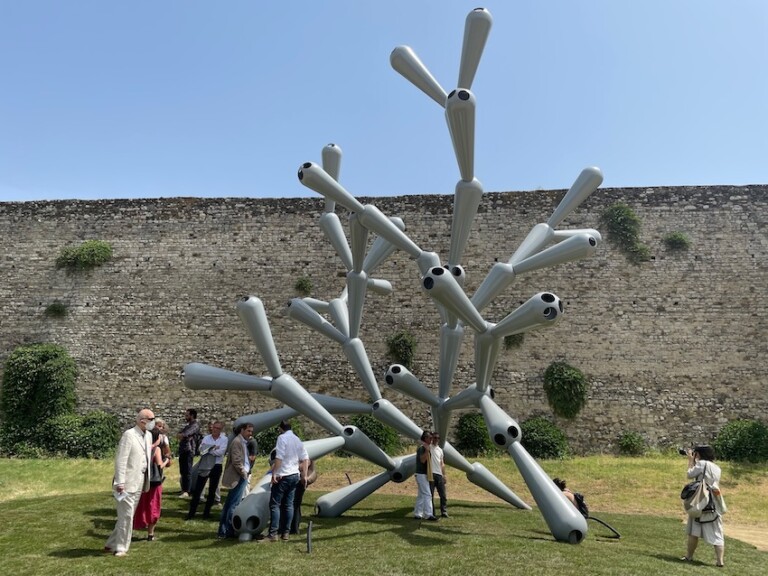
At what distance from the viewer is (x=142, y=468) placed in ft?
15.3

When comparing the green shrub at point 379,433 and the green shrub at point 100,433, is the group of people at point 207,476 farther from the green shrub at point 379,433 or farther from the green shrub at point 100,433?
the green shrub at point 100,433

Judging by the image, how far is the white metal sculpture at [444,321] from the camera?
5.25 meters

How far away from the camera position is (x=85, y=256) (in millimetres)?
16844

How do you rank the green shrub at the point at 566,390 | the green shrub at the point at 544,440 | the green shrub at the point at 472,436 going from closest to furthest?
1. the green shrub at the point at 544,440
2. the green shrub at the point at 472,436
3. the green shrub at the point at 566,390

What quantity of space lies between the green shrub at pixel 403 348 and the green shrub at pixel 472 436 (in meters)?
2.19

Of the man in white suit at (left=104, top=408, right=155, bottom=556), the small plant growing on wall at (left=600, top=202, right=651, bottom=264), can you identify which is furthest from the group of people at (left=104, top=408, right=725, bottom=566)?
the small plant growing on wall at (left=600, top=202, right=651, bottom=264)

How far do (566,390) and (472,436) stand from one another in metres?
2.81

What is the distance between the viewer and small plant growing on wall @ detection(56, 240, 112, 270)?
16875 mm

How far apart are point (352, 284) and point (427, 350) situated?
8.65 m

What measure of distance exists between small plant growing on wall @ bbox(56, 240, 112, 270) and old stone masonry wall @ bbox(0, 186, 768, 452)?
0.73ft

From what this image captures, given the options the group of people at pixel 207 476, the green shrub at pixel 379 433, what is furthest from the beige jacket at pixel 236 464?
the green shrub at pixel 379 433

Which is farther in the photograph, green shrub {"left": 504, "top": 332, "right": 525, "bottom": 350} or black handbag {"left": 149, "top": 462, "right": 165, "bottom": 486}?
green shrub {"left": 504, "top": 332, "right": 525, "bottom": 350}

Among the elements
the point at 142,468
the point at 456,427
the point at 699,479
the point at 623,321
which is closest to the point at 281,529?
the point at 142,468

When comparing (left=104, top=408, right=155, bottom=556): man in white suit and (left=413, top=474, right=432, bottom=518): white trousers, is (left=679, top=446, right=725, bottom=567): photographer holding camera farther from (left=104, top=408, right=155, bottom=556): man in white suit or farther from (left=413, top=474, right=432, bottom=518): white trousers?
(left=104, top=408, right=155, bottom=556): man in white suit
